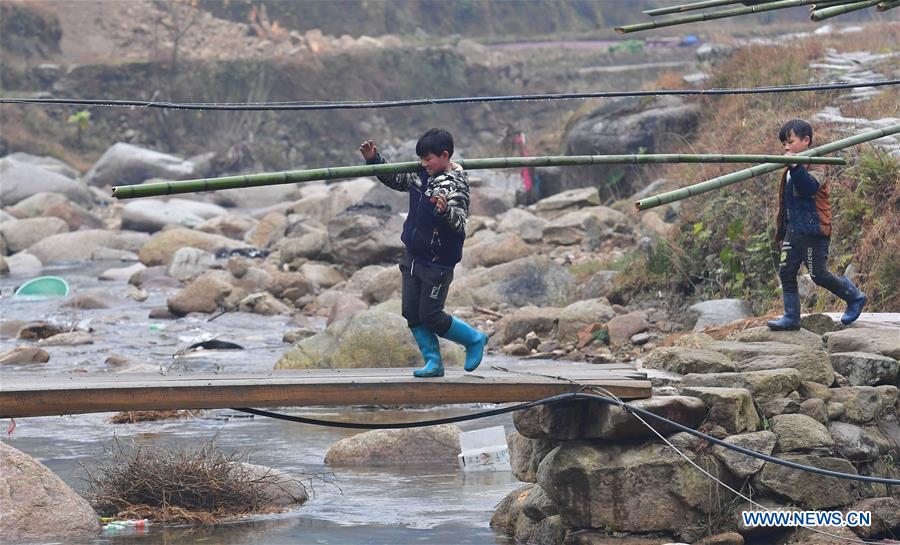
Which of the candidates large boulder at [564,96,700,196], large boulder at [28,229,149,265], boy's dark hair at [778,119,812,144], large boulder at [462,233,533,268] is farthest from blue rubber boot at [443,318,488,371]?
large boulder at [28,229,149,265]

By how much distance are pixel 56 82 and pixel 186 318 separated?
28.8m

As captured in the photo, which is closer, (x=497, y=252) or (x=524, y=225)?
(x=497, y=252)

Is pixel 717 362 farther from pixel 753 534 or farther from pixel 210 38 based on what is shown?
pixel 210 38

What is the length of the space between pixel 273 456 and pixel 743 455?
4.37 m

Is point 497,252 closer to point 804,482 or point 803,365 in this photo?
point 803,365

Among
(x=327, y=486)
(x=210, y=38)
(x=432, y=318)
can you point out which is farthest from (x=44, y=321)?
(x=210, y=38)

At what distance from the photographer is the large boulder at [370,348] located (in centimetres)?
1288

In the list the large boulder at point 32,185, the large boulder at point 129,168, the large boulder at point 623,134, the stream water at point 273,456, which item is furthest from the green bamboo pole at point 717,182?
the large boulder at point 129,168

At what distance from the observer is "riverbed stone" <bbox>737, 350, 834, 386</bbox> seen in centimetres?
702

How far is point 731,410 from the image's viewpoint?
21.6 ft

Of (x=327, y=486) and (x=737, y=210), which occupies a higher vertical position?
(x=737, y=210)

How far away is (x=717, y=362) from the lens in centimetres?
708

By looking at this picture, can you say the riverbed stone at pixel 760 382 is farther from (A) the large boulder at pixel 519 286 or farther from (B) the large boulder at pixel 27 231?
(B) the large boulder at pixel 27 231

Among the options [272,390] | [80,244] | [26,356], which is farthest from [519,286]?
[80,244]
